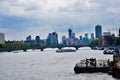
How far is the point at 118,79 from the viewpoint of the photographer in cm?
A: 7500

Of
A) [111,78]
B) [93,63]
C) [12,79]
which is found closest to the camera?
[111,78]

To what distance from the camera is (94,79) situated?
270 ft

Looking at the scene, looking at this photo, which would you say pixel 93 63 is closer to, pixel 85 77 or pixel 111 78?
pixel 85 77

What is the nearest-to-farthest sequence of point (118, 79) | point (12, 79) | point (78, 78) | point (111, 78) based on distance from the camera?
point (118, 79), point (111, 78), point (78, 78), point (12, 79)

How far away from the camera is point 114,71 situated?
80188mm

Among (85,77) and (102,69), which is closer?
(85,77)

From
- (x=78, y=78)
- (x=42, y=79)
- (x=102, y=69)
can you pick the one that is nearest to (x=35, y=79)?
(x=42, y=79)

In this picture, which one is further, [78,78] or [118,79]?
[78,78]

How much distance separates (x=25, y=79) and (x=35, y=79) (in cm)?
205

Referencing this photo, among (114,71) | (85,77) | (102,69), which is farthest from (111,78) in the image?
(102,69)

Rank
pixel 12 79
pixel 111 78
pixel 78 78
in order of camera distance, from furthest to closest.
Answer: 1. pixel 12 79
2. pixel 78 78
3. pixel 111 78

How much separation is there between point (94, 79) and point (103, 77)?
2.44 meters

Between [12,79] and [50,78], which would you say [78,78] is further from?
[12,79]

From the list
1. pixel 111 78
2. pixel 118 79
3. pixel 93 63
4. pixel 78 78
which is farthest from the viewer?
pixel 93 63
